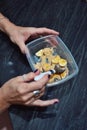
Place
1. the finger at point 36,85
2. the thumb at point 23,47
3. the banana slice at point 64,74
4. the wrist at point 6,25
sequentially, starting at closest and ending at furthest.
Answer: the finger at point 36,85, the banana slice at point 64,74, the thumb at point 23,47, the wrist at point 6,25

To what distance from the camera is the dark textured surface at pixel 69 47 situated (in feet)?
2.96

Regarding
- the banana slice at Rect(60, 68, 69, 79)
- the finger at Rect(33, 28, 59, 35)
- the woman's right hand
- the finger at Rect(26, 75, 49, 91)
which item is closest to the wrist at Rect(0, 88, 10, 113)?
the woman's right hand

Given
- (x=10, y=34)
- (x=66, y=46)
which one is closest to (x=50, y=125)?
Answer: (x=66, y=46)

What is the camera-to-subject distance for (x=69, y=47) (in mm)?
1139

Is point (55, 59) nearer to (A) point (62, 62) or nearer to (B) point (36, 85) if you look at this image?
(A) point (62, 62)

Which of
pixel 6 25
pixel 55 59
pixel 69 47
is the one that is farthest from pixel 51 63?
pixel 6 25

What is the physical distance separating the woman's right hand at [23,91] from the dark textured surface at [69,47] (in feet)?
0.11

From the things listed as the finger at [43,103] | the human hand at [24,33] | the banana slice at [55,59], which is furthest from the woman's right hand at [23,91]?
the human hand at [24,33]

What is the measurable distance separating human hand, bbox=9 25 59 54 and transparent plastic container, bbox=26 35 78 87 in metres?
0.02

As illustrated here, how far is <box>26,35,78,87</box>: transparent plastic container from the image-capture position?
3.33 ft

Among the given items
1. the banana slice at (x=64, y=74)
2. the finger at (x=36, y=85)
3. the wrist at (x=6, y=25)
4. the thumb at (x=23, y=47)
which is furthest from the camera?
the wrist at (x=6, y=25)

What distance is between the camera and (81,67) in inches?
41.4

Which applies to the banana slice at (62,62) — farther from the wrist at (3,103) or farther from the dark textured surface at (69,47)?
the wrist at (3,103)

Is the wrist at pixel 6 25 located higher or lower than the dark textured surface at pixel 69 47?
higher
